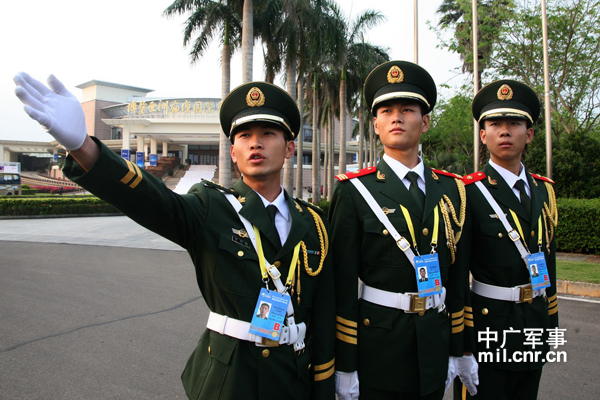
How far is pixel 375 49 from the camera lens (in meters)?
21.0

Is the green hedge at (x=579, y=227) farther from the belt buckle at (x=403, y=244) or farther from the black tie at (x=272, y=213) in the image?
the black tie at (x=272, y=213)

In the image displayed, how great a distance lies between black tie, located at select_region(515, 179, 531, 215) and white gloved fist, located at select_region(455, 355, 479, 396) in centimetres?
101

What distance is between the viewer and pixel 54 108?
1.27m

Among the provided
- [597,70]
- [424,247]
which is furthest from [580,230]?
[424,247]

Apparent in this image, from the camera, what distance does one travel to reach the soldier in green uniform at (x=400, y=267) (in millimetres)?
2035

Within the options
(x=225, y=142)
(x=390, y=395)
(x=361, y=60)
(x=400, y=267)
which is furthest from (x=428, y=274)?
(x=361, y=60)

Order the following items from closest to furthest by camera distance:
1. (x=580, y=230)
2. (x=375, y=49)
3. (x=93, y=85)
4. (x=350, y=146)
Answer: (x=580, y=230)
(x=375, y=49)
(x=93, y=85)
(x=350, y=146)

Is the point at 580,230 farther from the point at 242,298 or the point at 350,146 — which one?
the point at 350,146

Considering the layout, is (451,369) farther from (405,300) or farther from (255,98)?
(255,98)

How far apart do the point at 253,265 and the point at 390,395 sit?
3.37 ft

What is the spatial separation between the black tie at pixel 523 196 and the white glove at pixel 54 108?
2.52 meters

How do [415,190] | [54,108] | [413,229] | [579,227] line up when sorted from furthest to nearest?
[579,227], [415,190], [413,229], [54,108]

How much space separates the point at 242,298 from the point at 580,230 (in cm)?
1041

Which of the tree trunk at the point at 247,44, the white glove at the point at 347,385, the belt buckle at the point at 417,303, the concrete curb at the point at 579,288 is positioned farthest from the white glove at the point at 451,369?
the tree trunk at the point at 247,44
